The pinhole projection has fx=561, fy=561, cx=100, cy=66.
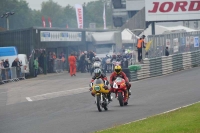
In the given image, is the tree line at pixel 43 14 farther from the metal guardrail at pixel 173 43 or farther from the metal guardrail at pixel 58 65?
the metal guardrail at pixel 173 43

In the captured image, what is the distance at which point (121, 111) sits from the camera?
16281mm

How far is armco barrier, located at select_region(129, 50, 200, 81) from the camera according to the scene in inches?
1210

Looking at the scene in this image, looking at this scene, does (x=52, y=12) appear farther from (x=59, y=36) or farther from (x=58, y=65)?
(x=58, y=65)

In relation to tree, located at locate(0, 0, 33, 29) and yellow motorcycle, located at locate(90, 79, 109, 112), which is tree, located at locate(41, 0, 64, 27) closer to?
tree, located at locate(0, 0, 33, 29)

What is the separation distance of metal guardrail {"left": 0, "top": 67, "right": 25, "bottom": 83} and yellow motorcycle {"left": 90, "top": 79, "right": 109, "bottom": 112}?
19.3 metres

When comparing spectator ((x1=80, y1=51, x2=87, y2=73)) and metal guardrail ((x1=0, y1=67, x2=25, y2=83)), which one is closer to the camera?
metal guardrail ((x1=0, y1=67, x2=25, y2=83))

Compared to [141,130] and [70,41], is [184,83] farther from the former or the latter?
[70,41]

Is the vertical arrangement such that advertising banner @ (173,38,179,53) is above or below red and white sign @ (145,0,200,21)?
below

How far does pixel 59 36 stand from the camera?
145 feet

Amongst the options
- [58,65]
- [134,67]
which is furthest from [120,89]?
[58,65]

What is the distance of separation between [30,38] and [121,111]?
25275mm

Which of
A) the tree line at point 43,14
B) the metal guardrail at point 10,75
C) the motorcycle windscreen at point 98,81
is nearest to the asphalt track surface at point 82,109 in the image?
the motorcycle windscreen at point 98,81

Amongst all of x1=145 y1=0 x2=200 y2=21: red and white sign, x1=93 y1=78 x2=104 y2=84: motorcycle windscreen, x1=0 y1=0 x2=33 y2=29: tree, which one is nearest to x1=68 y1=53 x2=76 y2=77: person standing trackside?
x1=145 y1=0 x2=200 y2=21: red and white sign

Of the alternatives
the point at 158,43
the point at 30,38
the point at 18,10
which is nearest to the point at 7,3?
the point at 18,10
